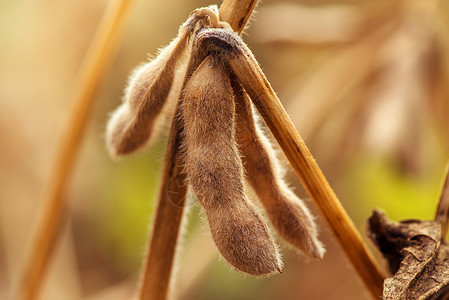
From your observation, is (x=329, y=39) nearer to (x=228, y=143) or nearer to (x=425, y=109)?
(x=425, y=109)

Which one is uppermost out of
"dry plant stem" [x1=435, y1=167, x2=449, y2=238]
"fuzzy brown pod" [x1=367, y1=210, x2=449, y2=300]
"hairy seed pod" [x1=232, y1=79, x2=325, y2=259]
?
"hairy seed pod" [x1=232, y1=79, x2=325, y2=259]

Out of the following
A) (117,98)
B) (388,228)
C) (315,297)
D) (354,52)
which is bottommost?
(388,228)

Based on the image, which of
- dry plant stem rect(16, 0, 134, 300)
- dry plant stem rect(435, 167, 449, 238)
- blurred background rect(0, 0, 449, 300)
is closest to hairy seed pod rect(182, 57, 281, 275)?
dry plant stem rect(435, 167, 449, 238)

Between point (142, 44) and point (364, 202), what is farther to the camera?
point (142, 44)

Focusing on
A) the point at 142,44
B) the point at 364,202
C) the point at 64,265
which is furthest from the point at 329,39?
the point at 64,265

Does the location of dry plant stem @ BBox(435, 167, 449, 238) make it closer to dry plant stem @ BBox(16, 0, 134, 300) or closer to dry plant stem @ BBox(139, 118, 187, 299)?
dry plant stem @ BBox(139, 118, 187, 299)

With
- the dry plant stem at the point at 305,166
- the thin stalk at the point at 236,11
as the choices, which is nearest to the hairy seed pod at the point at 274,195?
the dry plant stem at the point at 305,166
